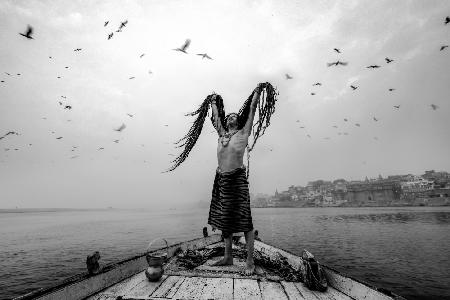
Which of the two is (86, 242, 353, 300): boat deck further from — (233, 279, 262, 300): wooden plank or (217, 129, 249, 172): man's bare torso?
(217, 129, 249, 172): man's bare torso

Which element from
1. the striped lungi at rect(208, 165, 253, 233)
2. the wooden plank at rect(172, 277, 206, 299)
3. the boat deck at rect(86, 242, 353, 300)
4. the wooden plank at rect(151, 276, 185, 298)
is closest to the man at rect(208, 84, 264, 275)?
the striped lungi at rect(208, 165, 253, 233)

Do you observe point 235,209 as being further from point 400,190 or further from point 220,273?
point 400,190

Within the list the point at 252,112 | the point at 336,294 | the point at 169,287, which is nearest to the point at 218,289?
the point at 169,287

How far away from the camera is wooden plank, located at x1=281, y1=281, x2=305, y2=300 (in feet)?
10.8

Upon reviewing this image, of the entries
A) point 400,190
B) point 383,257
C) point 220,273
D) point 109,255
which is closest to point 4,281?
point 109,255

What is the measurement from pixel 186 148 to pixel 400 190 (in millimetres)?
167983

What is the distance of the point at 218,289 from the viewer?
3523mm

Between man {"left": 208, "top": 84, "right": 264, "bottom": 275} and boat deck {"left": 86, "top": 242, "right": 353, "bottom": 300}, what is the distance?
0.51 meters

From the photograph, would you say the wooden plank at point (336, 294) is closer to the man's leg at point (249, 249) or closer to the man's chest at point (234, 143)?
the man's leg at point (249, 249)

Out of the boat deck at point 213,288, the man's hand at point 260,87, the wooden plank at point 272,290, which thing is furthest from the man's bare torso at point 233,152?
the wooden plank at point 272,290

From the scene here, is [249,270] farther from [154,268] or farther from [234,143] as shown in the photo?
[234,143]

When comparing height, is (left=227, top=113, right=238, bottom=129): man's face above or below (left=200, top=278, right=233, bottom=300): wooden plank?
above

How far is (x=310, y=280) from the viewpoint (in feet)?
12.0

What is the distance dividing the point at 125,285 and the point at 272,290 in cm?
234
